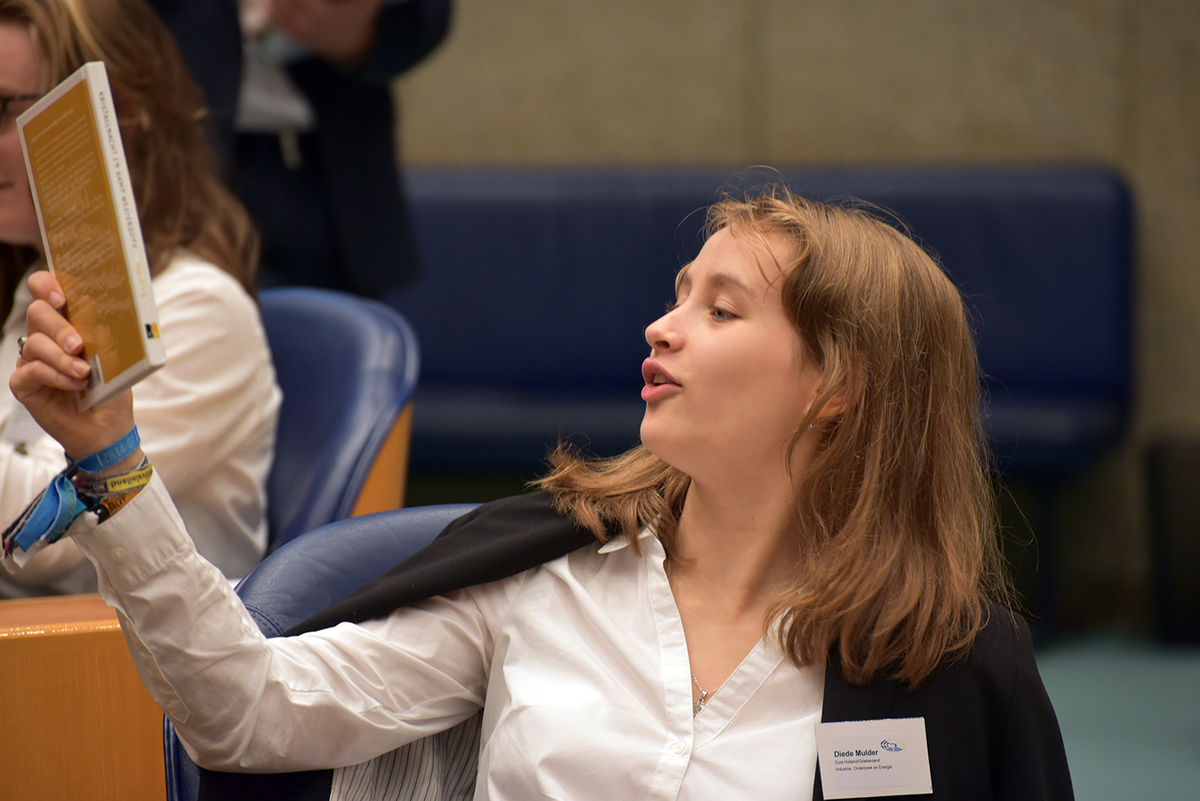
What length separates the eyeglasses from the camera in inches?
60.6

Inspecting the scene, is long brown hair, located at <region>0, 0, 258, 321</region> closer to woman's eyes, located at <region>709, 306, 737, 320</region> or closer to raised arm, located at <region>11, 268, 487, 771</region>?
raised arm, located at <region>11, 268, 487, 771</region>

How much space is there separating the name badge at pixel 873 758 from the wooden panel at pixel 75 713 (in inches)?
27.8

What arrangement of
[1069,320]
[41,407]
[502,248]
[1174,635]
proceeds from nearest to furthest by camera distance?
[41,407], [1174,635], [1069,320], [502,248]

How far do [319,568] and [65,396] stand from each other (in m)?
0.40

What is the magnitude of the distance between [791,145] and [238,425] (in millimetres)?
2924

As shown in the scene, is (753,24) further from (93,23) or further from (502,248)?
(93,23)

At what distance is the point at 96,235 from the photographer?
985mm

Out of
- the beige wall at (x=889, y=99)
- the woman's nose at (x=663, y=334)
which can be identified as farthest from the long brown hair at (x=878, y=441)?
the beige wall at (x=889, y=99)

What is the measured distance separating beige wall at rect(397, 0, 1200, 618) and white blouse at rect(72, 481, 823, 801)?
10.3 feet

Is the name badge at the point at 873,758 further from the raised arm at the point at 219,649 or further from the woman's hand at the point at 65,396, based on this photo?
the woman's hand at the point at 65,396

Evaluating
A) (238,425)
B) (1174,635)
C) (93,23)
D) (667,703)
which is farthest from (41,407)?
(1174,635)

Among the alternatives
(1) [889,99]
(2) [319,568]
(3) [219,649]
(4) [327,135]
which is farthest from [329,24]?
(1) [889,99]

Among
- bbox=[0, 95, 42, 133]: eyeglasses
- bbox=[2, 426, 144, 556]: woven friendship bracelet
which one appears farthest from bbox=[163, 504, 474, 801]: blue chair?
bbox=[0, 95, 42, 133]: eyeglasses

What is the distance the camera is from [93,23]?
1.65m
